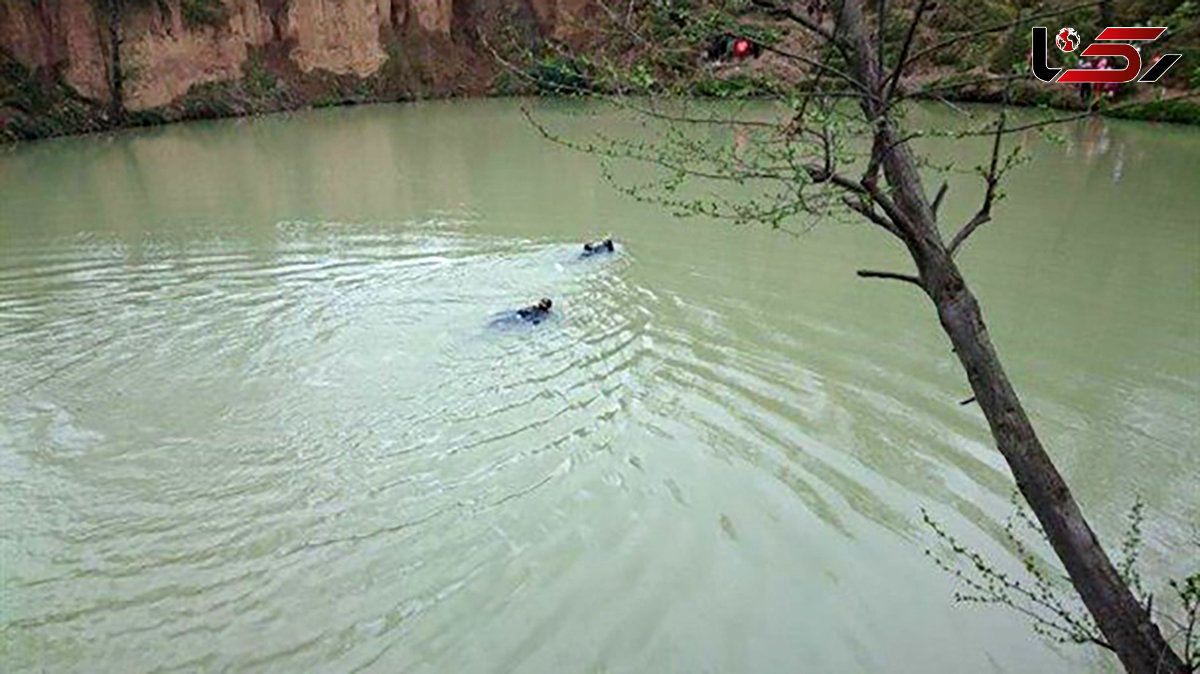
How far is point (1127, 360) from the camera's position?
7797mm

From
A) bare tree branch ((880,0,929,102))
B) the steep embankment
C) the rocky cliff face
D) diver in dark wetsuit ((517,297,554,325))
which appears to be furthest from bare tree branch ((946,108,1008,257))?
the rocky cliff face

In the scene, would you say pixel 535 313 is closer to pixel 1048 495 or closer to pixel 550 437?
pixel 550 437

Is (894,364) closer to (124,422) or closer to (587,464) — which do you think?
(587,464)

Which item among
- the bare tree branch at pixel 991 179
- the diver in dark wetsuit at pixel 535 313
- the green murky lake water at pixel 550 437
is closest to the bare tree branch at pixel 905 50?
the bare tree branch at pixel 991 179

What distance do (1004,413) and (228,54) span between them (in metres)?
28.2

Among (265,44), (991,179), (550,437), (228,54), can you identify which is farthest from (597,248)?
(265,44)

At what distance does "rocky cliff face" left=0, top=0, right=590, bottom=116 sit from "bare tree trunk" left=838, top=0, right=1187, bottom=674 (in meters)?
18.4

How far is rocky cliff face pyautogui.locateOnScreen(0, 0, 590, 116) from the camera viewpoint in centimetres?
2327

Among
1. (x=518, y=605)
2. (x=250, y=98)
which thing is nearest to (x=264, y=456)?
(x=518, y=605)

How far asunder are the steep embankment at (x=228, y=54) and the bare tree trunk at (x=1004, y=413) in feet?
54.0

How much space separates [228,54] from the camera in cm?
2706

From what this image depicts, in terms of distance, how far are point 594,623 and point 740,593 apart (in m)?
0.80

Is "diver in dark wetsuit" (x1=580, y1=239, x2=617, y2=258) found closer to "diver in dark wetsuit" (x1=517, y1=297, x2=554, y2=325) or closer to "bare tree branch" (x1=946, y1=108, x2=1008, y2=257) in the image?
"diver in dark wetsuit" (x1=517, y1=297, x2=554, y2=325)

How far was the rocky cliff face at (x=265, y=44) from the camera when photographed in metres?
23.3
